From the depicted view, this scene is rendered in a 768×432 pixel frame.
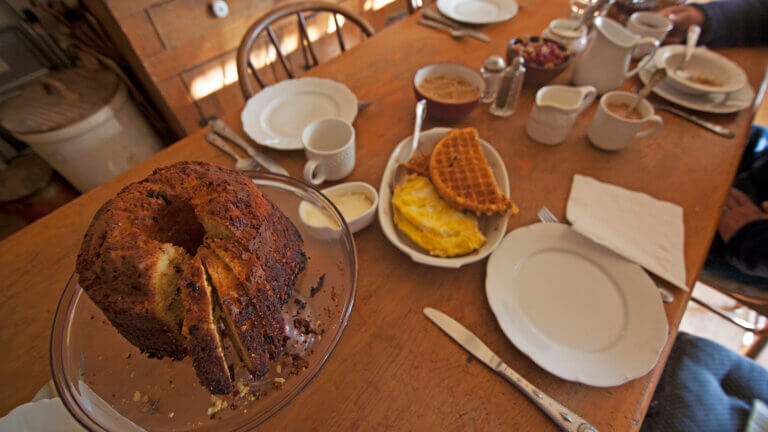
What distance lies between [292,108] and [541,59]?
877mm

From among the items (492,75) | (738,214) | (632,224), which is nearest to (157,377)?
(632,224)

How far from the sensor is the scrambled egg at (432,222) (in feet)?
2.41

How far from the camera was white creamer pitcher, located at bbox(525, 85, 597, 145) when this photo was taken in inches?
37.3

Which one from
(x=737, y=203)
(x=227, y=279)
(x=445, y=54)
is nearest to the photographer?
(x=227, y=279)

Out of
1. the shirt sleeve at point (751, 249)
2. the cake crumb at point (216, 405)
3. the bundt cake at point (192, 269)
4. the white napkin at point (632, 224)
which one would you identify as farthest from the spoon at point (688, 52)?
the cake crumb at point (216, 405)

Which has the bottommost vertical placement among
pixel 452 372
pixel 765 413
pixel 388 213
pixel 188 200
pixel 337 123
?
pixel 765 413

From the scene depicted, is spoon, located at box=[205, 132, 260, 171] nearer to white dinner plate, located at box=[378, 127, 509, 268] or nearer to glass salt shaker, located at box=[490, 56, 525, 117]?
white dinner plate, located at box=[378, 127, 509, 268]

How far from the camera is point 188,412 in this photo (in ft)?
1.54

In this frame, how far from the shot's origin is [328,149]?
91cm

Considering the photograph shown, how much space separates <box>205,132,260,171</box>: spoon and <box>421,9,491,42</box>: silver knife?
3.67 ft

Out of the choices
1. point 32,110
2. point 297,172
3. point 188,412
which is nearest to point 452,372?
point 188,412

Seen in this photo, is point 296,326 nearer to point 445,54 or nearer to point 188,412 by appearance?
point 188,412

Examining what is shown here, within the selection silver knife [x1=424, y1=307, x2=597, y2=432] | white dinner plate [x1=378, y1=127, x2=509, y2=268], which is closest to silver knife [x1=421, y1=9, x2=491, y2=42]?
white dinner plate [x1=378, y1=127, x2=509, y2=268]

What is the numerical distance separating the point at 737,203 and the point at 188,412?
5.56ft
